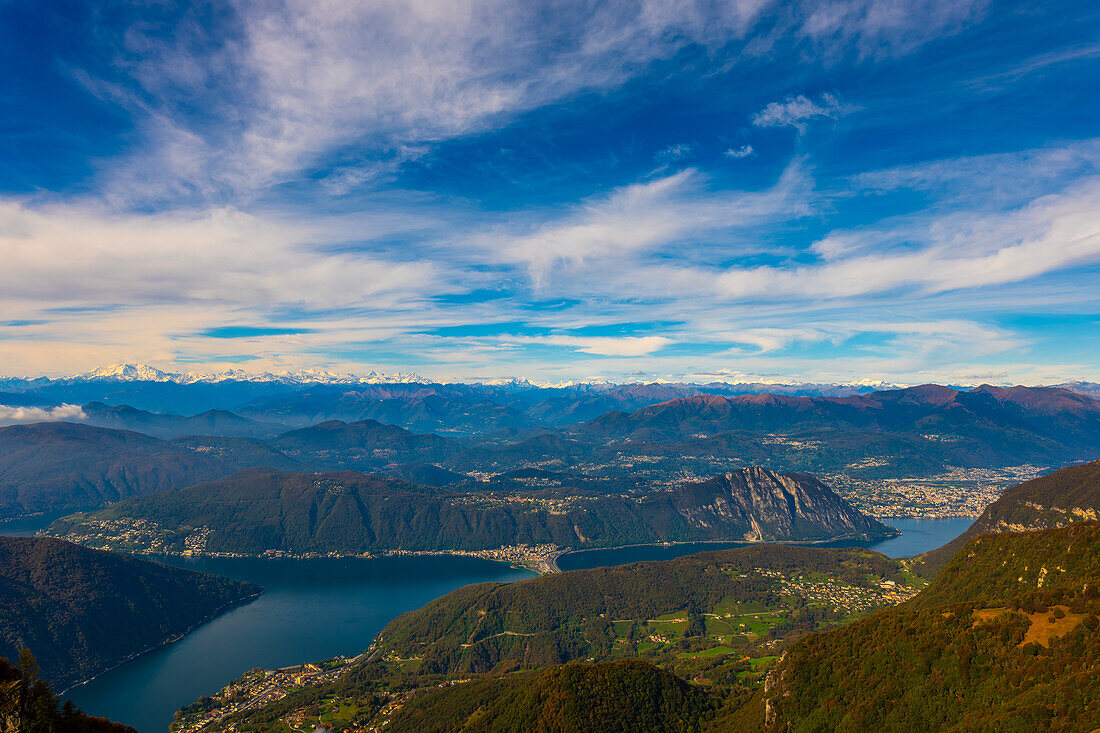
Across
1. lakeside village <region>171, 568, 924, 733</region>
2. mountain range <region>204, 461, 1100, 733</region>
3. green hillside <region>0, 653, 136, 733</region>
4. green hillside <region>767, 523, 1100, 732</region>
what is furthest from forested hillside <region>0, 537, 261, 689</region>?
green hillside <region>767, 523, 1100, 732</region>

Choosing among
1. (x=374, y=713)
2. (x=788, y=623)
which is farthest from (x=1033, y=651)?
(x=788, y=623)

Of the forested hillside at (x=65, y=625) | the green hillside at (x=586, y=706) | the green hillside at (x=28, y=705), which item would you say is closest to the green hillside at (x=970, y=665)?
the green hillside at (x=586, y=706)

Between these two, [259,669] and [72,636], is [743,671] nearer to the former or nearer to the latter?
[259,669]

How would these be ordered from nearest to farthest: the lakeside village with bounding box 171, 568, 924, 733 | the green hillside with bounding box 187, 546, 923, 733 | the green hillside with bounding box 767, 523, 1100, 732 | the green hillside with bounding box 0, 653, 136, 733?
the green hillside with bounding box 0, 653, 136, 733 → the green hillside with bounding box 767, 523, 1100, 732 → the green hillside with bounding box 187, 546, 923, 733 → the lakeside village with bounding box 171, 568, 924, 733

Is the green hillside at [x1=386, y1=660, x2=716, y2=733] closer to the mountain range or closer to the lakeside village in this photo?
the mountain range

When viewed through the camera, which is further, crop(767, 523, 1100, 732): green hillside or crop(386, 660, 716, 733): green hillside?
crop(386, 660, 716, 733): green hillside

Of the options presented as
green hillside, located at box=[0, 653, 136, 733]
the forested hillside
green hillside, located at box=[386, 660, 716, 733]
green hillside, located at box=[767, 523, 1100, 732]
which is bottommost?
the forested hillside

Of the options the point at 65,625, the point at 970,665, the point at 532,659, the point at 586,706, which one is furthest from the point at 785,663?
the point at 65,625

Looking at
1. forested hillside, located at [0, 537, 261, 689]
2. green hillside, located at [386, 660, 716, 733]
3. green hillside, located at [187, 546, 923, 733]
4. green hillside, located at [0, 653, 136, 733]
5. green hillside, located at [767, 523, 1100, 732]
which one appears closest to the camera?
green hillside, located at [0, 653, 136, 733]

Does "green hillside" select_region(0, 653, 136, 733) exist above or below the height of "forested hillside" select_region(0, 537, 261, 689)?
above

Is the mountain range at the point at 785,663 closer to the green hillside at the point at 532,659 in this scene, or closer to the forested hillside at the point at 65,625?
the green hillside at the point at 532,659

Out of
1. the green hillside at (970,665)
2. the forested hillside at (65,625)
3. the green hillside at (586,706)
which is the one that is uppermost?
the green hillside at (970,665)

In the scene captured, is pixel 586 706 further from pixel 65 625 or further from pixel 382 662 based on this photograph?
pixel 65 625
